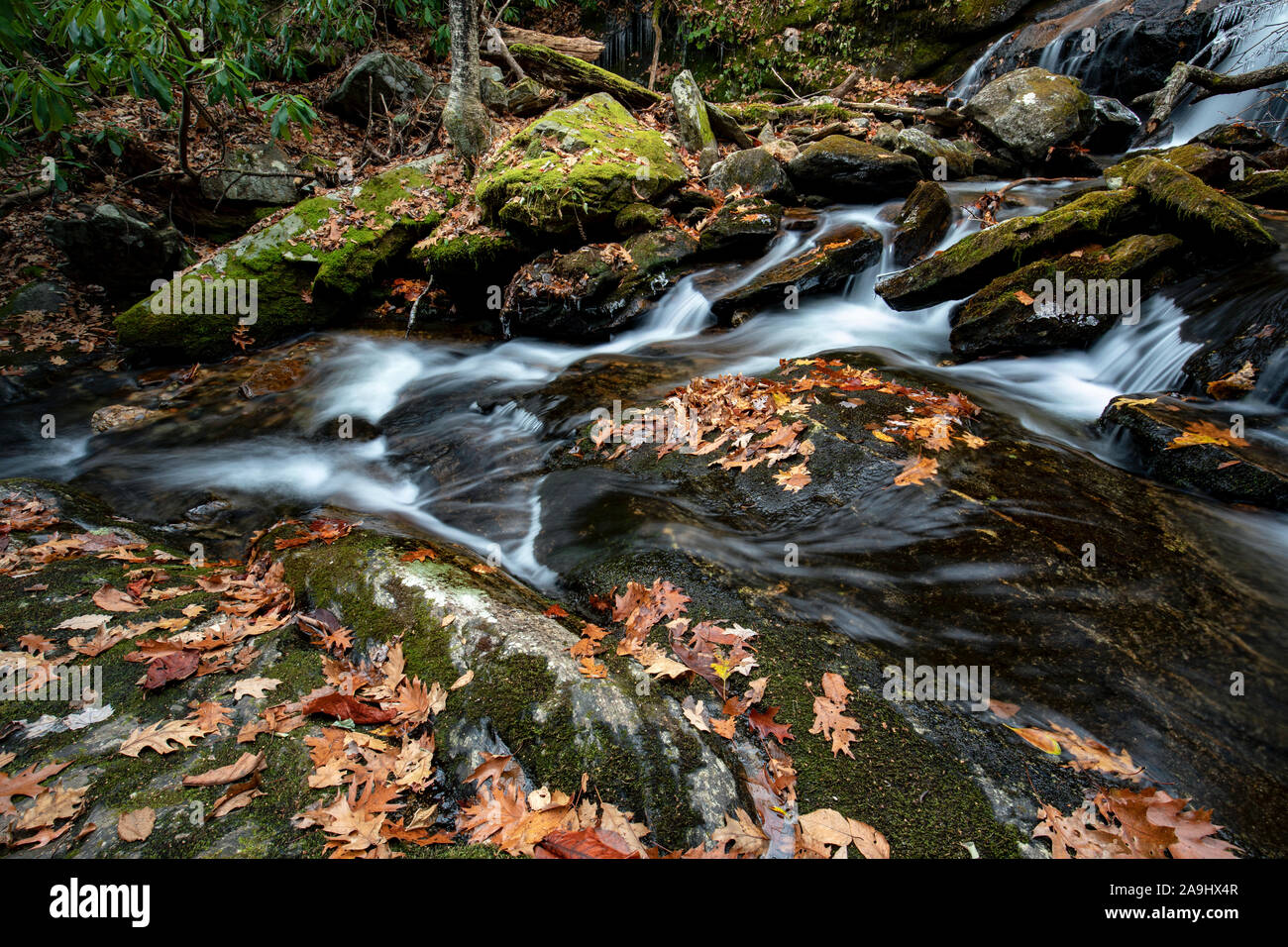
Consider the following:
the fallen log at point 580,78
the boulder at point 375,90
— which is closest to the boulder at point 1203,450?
the fallen log at point 580,78

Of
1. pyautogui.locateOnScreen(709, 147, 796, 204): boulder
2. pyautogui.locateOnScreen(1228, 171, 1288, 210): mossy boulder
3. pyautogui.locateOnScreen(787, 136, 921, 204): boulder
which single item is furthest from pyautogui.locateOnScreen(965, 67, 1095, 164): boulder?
pyautogui.locateOnScreen(709, 147, 796, 204): boulder

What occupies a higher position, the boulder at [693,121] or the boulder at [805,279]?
the boulder at [693,121]

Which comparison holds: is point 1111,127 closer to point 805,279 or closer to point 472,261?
point 805,279

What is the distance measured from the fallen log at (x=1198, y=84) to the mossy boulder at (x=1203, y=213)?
4.91 meters

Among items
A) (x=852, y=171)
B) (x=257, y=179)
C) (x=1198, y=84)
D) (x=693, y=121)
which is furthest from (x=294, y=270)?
(x=1198, y=84)

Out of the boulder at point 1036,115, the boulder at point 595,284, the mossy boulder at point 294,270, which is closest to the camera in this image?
the boulder at point 595,284

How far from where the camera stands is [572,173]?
9.27 m

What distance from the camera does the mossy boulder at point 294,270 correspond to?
9.45m

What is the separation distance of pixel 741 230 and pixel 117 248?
12.1 meters

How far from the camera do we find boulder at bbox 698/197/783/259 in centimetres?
945

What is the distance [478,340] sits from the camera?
10.1 metres

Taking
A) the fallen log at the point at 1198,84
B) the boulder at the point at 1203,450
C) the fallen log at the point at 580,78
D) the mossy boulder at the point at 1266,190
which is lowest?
the boulder at the point at 1203,450

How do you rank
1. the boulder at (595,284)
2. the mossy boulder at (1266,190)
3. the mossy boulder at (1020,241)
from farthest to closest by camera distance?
the boulder at (595,284) < the mossy boulder at (1266,190) < the mossy boulder at (1020,241)

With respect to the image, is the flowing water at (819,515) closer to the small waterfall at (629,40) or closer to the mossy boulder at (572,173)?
the mossy boulder at (572,173)
